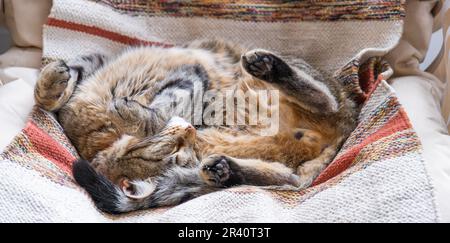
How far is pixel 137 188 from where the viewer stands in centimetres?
157

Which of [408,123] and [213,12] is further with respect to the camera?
[213,12]

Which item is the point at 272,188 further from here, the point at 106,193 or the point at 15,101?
the point at 15,101

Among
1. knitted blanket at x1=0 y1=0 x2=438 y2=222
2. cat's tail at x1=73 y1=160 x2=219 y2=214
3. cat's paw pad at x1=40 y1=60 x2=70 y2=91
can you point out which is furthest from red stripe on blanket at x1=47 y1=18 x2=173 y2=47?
cat's tail at x1=73 y1=160 x2=219 y2=214

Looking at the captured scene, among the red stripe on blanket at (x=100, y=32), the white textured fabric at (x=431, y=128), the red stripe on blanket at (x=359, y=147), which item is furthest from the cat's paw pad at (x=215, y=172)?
the red stripe on blanket at (x=100, y=32)

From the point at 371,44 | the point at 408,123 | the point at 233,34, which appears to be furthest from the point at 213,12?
the point at 408,123

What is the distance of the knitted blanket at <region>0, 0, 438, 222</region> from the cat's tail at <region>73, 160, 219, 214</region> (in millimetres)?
34

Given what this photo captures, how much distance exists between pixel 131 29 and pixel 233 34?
0.38 metres

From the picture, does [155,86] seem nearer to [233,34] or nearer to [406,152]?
[233,34]

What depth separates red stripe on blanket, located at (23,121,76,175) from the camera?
156 cm

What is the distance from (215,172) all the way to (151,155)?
0.22 m

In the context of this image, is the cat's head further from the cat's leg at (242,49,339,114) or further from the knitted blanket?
the cat's leg at (242,49,339,114)

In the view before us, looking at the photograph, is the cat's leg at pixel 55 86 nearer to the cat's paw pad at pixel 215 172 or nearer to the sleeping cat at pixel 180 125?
the sleeping cat at pixel 180 125

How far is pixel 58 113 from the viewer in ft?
5.93
